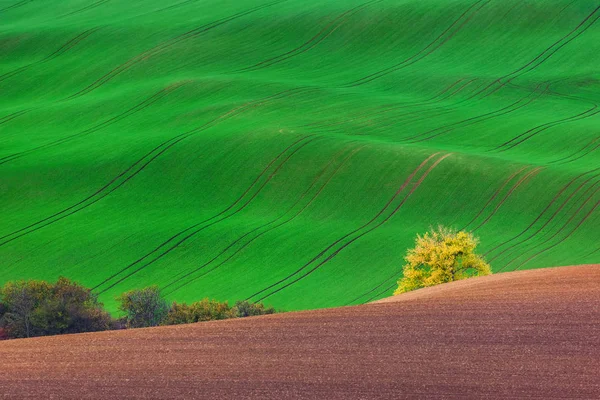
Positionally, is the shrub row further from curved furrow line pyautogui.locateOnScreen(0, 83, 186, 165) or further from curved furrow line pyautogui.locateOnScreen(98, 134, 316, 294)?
curved furrow line pyautogui.locateOnScreen(0, 83, 186, 165)

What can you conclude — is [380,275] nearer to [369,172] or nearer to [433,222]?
[433,222]

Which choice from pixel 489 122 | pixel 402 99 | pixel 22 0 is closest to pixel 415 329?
pixel 489 122

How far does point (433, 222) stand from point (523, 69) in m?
28.2

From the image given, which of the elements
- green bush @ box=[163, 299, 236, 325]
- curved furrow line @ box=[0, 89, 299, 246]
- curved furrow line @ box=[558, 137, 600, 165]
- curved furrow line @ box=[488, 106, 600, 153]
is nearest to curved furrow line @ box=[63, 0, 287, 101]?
curved furrow line @ box=[0, 89, 299, 246]

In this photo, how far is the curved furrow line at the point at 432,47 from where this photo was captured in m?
69.5

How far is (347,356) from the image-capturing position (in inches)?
547

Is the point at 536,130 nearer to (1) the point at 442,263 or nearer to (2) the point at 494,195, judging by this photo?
(2) the point at 494,195

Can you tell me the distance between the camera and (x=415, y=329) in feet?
49.6

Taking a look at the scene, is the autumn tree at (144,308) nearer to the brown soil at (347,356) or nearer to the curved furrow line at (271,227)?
the curved furrow line at (271,227)

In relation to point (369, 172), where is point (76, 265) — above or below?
below

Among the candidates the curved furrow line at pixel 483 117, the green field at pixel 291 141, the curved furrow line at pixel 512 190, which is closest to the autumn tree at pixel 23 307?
the green field at pixel 291 141

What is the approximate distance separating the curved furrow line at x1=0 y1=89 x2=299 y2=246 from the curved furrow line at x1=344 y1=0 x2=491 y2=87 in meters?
11.0

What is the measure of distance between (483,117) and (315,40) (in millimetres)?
18677

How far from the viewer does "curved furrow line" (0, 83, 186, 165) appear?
5666 cm
